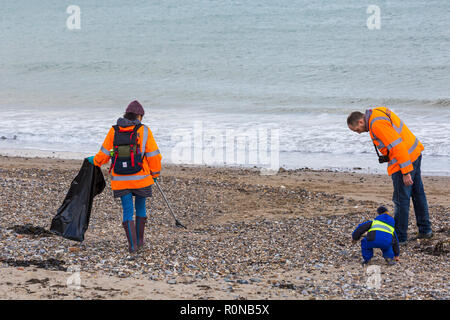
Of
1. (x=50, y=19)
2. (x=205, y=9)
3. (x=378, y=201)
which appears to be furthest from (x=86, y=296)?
(x=50, y=19)

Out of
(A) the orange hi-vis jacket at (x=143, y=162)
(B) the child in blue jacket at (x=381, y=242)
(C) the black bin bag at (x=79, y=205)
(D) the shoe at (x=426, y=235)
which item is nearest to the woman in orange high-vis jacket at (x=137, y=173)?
(A) the orange hi-vis jacket at (x=143, y=162)

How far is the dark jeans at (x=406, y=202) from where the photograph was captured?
607 cm

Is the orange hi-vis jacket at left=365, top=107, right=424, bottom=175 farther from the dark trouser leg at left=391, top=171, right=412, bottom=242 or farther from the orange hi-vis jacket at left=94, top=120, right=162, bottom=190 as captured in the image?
the orange hi-vis jacket at left=94, top=120, right=162, bottom=190

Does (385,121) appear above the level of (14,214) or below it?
above

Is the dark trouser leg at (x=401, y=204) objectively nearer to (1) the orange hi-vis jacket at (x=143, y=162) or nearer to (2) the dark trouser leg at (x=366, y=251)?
(2) the dark trouser leg at (x=366, y=251)

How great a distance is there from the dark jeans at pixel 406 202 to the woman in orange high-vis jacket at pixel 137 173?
8.21ft

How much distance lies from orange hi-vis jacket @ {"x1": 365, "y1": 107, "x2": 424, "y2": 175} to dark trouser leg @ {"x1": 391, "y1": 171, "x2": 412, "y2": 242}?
16cm

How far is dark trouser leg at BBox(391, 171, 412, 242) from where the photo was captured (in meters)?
6.05

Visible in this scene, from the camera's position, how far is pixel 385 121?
5746 millimetres

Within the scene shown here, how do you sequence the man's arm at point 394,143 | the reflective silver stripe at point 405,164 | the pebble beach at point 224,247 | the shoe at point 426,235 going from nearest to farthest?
the pebble beach at point 224,247, the man's arm at point 394,143, the reflective silver stripe at point 405,164, the shoe at point 426,235

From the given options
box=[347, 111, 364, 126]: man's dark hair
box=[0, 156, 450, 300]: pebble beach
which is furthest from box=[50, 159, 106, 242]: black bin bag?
box=[347, 111, 364, 126]: man's dark hair

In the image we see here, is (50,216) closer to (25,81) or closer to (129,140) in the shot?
(129,140)

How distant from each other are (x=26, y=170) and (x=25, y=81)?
23569 millimetres

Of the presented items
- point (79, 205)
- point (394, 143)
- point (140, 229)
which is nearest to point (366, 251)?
point (394, 143)
